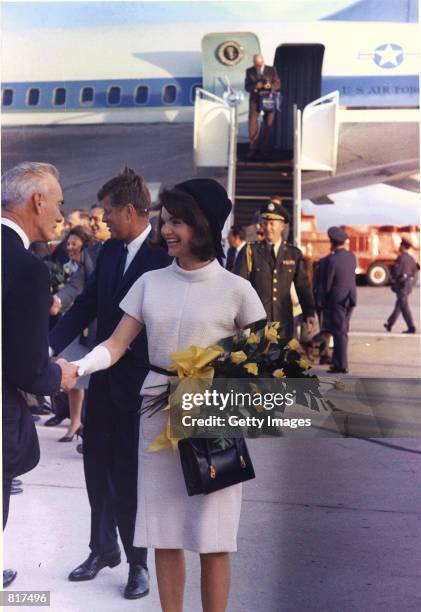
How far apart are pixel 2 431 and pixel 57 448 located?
3.68m

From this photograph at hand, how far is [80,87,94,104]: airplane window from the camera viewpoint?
19312mm

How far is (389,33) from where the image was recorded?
15906 mm

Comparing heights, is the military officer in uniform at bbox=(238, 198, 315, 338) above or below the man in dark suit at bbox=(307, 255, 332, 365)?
above

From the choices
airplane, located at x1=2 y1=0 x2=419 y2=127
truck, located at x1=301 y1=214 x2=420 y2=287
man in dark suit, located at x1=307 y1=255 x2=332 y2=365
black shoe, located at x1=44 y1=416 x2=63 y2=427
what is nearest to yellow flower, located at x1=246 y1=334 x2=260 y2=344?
black shoe, located at x1=44 y1=416 x2=63 y2=427

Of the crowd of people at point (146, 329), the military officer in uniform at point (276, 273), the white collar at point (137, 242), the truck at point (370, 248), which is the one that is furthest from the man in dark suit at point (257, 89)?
the crowd of people at point (146, 329)

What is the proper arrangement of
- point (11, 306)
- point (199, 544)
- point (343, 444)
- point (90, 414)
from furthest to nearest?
1. point (343, 444)
2. point (90, 414)
3. point (199, 544)
4. point (11, 306)

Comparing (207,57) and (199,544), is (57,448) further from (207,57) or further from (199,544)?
(207,57)

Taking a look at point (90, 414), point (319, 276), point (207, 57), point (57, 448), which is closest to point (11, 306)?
point (90, 414)

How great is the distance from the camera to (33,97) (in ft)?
62.8

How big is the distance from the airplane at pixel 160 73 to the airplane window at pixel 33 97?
0.02 m

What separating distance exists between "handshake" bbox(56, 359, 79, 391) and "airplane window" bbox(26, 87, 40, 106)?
54.8 feet

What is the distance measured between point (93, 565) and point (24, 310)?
1.55 metres

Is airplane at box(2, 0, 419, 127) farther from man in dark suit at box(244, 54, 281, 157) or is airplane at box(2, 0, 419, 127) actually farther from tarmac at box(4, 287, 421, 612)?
tarmac at box(4, 287, 421, 612)

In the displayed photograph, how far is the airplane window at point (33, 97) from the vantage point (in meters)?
19.0
